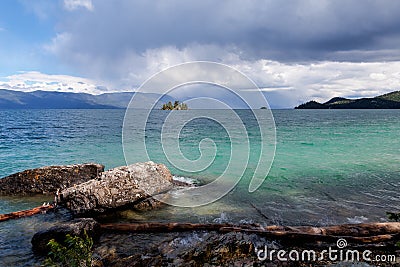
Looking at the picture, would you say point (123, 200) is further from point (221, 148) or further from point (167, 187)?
point (221, 148)

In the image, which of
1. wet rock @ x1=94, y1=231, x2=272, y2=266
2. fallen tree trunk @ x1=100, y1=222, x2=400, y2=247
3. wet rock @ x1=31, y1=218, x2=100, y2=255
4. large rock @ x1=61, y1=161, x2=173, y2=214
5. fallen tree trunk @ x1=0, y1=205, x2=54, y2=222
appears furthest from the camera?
large rock @ x1=61, y1=161, x2=173, y2=214

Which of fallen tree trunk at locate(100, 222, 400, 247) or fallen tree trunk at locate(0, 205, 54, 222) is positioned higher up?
fallen tree trunk at locate(100, 222, 400, 247)

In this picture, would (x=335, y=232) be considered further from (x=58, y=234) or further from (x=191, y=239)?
(x=58, y=234)

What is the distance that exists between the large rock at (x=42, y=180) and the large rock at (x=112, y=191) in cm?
337

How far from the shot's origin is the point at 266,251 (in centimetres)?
765

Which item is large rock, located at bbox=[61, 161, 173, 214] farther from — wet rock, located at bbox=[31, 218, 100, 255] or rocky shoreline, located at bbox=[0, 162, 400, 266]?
wet rock, located at bbox=[31, 218, 100, 255]

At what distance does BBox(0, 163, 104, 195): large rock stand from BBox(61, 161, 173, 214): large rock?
3374 millimetres

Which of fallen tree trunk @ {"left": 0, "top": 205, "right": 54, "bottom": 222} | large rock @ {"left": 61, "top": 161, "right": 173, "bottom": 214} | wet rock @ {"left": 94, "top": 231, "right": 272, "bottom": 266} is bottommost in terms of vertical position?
fallen tree trunk @ {"left": 0, "top": 205, "right": 54, "bottom": 222}

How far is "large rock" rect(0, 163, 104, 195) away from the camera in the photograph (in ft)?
49.3

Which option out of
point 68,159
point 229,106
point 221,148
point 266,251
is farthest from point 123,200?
point 221,148

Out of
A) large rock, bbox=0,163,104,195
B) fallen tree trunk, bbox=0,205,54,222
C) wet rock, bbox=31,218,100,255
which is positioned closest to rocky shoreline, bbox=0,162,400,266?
wet rock, bbox=31,218,100,255

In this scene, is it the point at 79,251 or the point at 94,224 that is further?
the point at 94,224

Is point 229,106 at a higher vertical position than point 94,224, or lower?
higher

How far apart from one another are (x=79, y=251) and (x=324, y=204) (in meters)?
10.5
